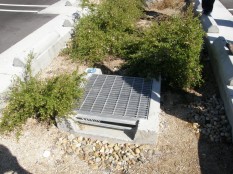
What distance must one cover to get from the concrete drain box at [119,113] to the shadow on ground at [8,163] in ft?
2.72

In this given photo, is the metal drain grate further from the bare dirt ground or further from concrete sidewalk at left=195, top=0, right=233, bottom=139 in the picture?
concrete sidewalk at left=195, top=0, right=233, bottom=139

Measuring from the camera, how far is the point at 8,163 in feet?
12.0

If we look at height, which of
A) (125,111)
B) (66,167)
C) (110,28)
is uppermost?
(110,28)

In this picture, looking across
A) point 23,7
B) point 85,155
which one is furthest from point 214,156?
point 23,7

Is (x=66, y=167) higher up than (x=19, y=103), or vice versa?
(x=19, y=103)

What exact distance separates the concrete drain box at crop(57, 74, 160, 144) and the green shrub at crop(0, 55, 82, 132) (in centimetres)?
22

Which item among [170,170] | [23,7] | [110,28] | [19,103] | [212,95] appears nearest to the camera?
[170,170]

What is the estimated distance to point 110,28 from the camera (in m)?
6.22

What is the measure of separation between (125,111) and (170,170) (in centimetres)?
108

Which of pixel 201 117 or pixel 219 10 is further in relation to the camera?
pixel 219 10

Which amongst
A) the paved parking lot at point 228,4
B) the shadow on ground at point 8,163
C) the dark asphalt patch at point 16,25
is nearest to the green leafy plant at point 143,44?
the dark asphalt patch at point 16,25

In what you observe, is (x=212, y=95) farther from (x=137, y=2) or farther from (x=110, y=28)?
(x=137, y=2)

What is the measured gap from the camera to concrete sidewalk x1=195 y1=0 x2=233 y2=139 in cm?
417

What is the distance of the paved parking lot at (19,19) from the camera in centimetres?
650
